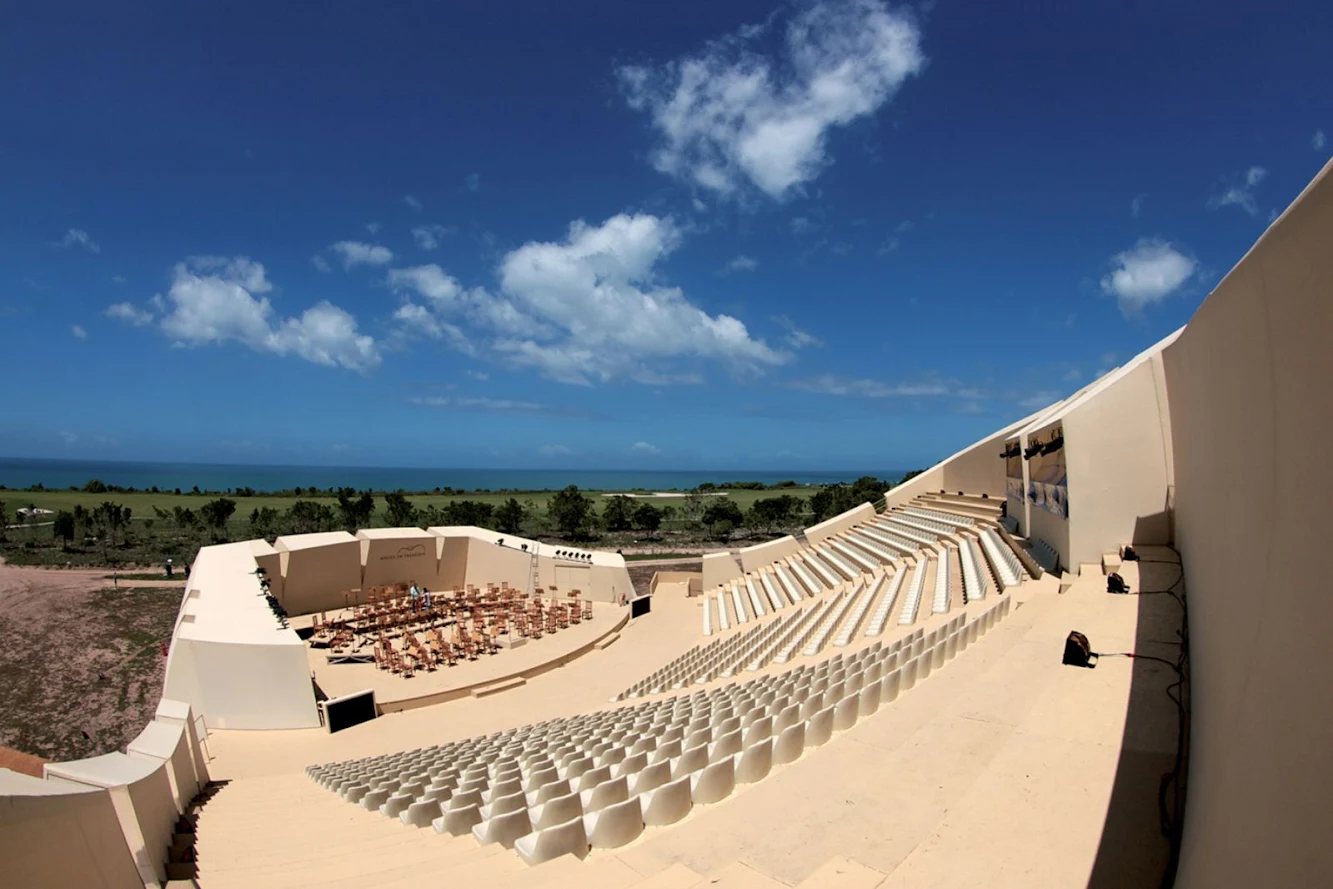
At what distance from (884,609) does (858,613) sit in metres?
0.99

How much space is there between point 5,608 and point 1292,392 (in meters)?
40.3

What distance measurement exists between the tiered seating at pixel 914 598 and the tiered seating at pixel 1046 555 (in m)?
2.39

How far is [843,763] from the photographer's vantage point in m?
5.29

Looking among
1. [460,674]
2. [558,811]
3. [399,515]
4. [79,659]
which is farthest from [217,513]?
[558,811]

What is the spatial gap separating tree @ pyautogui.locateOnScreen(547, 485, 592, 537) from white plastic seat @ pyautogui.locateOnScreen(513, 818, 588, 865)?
160 ft

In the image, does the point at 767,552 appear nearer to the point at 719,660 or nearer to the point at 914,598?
the point at 719,660

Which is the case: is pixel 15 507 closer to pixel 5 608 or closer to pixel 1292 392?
pixel 5 608

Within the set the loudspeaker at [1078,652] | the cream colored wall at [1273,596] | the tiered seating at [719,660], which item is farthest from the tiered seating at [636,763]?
the tiered seating at [719,660]

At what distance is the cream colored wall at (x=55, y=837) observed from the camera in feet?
11.3

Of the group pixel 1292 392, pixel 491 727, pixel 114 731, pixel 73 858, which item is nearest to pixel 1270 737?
pixel 1292 392

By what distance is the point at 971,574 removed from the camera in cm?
1330

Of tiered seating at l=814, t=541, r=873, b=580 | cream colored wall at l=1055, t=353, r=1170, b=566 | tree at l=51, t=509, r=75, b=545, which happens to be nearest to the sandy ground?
tree at l=51, t=509, r=75, b=545

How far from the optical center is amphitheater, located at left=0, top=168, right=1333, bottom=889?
112 inches

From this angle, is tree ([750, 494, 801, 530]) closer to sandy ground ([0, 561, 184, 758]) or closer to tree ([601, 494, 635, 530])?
tree ([601, 494, 635, 530])
